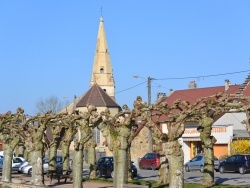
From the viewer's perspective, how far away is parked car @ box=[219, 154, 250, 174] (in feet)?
143

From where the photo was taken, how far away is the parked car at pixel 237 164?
43.5m

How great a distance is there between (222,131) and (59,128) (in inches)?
1005

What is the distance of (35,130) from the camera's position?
103ft

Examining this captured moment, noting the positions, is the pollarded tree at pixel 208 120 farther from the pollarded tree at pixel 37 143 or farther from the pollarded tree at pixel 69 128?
the pollarded tree at pixel 37 143

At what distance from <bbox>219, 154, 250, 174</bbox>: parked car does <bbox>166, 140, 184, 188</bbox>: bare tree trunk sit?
2265 centimetres

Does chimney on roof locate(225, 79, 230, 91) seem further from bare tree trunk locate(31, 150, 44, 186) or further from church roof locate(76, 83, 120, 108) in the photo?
bare tree trunk locate(31, 150, 44, 186)

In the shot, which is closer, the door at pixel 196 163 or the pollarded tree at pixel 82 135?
the pollarded tree at pixel 82 135

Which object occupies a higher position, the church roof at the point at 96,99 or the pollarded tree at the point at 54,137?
the church roof at the point at 96,99

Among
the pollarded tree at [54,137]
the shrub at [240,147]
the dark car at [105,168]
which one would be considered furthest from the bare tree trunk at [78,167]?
the shrub at [240,147]

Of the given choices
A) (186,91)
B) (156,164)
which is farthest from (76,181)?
(186,91)

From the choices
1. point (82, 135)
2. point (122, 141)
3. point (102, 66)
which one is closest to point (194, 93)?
point (82, 135)

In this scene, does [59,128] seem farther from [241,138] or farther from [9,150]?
[241,138]

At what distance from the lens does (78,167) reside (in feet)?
91.0

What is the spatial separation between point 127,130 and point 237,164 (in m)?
20.9
